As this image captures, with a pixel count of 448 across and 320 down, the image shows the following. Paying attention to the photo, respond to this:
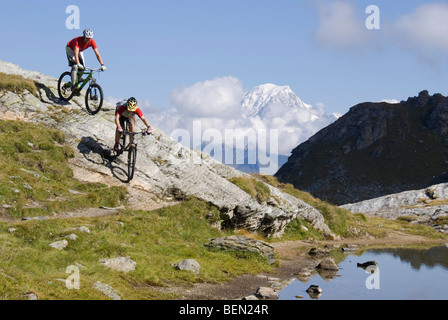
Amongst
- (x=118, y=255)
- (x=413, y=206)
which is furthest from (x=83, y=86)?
(x=413, y=206)

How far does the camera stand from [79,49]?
30016 mm

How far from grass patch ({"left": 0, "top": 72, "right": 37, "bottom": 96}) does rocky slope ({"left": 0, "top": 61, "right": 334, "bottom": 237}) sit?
0.44m

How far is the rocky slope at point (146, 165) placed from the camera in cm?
3181

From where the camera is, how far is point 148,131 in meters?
28.8

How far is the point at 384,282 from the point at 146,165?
17439 millimetres

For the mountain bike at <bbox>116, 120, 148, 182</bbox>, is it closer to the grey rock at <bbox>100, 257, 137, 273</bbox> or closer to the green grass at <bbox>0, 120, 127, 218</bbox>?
the green grass at <bbox>0, 120, 127, 218</bbox>

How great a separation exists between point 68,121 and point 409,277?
26.1 meters

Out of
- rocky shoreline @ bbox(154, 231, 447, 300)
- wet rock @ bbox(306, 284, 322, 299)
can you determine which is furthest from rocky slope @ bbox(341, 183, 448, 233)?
wet rock @ bbox(306, 284, 322, 299)

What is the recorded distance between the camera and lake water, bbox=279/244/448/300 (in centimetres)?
2191

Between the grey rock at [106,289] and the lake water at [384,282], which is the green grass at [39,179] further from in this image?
the lake water at [384,282]

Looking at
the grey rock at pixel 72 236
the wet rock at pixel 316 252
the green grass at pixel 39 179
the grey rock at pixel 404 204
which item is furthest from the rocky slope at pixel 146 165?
the grey rock at pixel 404 204

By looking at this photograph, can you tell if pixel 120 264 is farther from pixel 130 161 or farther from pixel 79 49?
pixel 79 49

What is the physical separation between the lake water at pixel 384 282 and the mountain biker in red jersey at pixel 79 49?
61.6 ft
